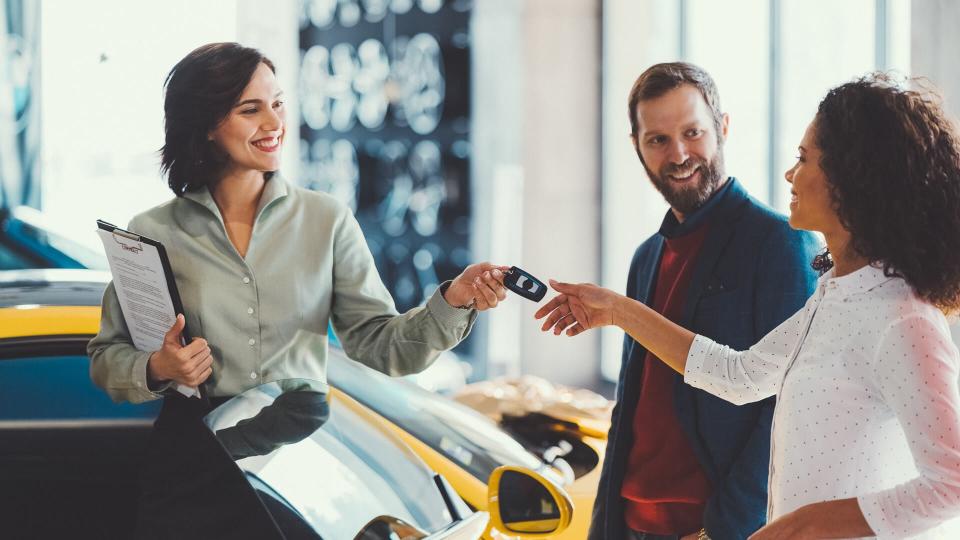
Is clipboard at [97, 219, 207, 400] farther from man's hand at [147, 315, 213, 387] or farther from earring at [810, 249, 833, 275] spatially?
earring at [810, 249, 833, 275]

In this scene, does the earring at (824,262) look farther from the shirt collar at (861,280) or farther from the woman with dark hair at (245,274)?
the woman with dark hair at (245,274)

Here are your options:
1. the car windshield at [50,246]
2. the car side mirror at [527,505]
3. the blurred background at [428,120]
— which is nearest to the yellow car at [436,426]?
the car side mirror at [527,505]

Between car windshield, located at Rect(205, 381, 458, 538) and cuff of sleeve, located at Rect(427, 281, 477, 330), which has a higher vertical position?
cuff of sleeve, located at Rect(427, 281, 477, 330)

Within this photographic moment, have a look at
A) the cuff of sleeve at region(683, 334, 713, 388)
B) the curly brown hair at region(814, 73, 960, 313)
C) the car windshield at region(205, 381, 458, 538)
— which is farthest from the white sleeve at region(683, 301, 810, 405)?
the car windshield at region(205, 381, 458, 538)

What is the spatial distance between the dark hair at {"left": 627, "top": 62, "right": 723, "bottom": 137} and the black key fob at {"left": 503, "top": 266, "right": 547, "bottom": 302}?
413 millimetres

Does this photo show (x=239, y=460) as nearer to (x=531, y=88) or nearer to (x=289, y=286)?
(x=289, y=286)

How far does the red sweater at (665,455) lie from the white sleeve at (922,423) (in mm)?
572

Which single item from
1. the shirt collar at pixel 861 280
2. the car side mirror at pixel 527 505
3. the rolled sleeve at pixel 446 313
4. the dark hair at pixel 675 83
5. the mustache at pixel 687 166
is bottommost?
the car side mirror at pixel 527 505

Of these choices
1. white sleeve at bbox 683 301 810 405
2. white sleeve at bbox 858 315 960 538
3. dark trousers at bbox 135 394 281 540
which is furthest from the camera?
white sleeve at bbox 683 301 810 405

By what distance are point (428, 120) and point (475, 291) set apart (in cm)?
539

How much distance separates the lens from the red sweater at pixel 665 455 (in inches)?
67.0

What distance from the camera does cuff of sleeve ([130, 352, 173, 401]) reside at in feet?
5.03

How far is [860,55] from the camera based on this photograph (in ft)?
14.3

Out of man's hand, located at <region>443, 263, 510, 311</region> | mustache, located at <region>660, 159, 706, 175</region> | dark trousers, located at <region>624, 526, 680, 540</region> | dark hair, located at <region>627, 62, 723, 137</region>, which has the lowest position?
dark trousers, located at <region>624, 526, 680, 540</region>
